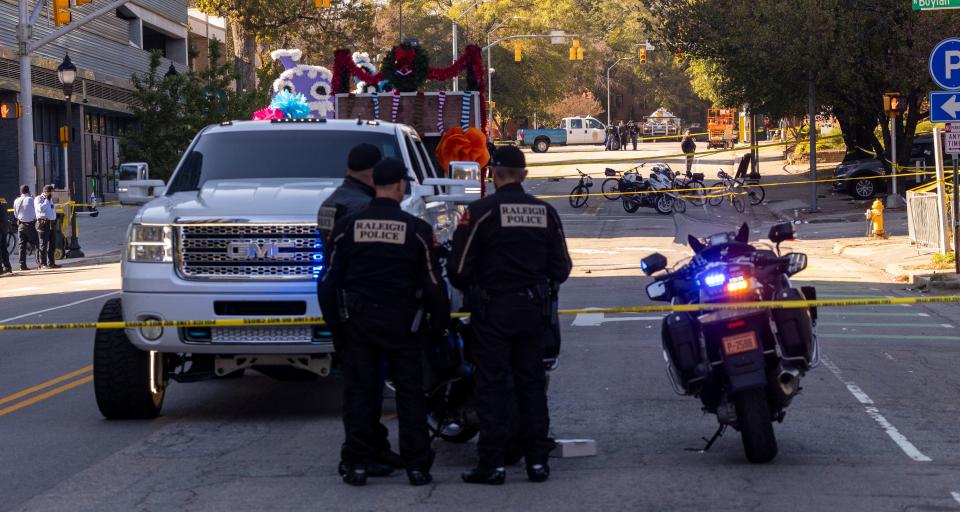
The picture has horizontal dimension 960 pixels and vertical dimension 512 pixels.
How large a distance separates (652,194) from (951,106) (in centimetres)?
2148

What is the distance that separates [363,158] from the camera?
28.7 feet

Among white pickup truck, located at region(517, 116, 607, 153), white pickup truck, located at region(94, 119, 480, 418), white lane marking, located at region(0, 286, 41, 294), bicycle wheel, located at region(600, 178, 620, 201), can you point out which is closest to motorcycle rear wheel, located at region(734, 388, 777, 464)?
white pickup truck, located at region(94, 119, 480, 418)

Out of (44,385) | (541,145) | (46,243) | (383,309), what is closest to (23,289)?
(46,243)

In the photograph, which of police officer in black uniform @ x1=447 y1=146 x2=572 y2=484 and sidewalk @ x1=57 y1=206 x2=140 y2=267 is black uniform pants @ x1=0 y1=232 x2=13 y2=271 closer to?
sidewalk @ x1=57 y1=206 x2=140 y2=267

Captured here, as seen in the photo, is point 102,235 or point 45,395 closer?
point 45,395

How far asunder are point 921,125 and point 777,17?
25978mm

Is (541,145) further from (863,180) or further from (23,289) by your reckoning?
(23,289)

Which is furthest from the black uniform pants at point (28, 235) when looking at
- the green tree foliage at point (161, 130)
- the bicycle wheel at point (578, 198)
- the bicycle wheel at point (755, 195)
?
the bicycle wheel at point (755, 195)

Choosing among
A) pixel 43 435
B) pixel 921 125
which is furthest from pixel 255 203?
pixel 921 125

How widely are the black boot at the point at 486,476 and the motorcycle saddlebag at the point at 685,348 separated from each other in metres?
1.33

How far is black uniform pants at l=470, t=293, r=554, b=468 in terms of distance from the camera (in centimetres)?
779

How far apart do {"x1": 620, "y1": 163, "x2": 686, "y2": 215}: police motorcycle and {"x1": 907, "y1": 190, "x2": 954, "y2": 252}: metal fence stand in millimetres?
13834

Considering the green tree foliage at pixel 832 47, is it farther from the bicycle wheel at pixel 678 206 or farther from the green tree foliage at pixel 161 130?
the green tree foliage at pixel 161 130

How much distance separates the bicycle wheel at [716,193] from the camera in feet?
135
